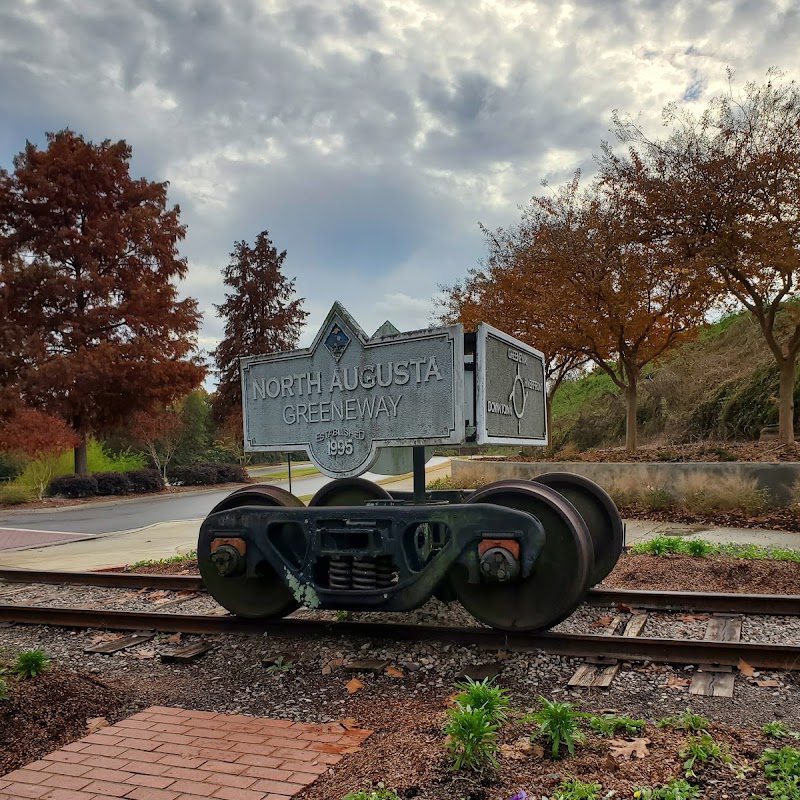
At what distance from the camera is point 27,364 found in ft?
82.9

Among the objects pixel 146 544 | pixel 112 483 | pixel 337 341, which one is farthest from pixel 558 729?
pixel 112 483

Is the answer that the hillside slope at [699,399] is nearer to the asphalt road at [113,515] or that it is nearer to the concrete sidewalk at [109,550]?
the asphalt road at [113,515]

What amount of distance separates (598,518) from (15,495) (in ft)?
70.9

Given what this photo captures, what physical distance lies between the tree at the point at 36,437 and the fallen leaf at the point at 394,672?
21.3 metres

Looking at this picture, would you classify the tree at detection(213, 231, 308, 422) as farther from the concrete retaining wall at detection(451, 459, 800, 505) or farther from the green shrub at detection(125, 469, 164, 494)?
the concrete retaining wall at detection(451, 459, 800, 505)

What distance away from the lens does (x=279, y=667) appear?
500cm

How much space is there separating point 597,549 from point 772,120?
12.0 m

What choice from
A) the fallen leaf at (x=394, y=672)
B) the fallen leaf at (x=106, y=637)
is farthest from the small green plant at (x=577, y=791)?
the fallen leaf at (x=106, y=637)

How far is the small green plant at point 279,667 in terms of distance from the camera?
4.96 m

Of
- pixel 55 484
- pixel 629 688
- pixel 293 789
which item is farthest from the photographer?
pixel 55 484

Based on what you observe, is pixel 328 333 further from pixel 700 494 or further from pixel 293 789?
pixel 700 494

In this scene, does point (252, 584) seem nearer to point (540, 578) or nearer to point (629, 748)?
point (540, 578)

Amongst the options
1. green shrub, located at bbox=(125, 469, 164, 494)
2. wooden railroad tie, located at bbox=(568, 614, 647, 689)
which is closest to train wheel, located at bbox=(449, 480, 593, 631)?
wooden railroad tie, located at bbox=(568, 614, 647, 689)

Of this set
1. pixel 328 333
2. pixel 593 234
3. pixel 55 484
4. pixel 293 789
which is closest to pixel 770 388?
pixel 593 234
